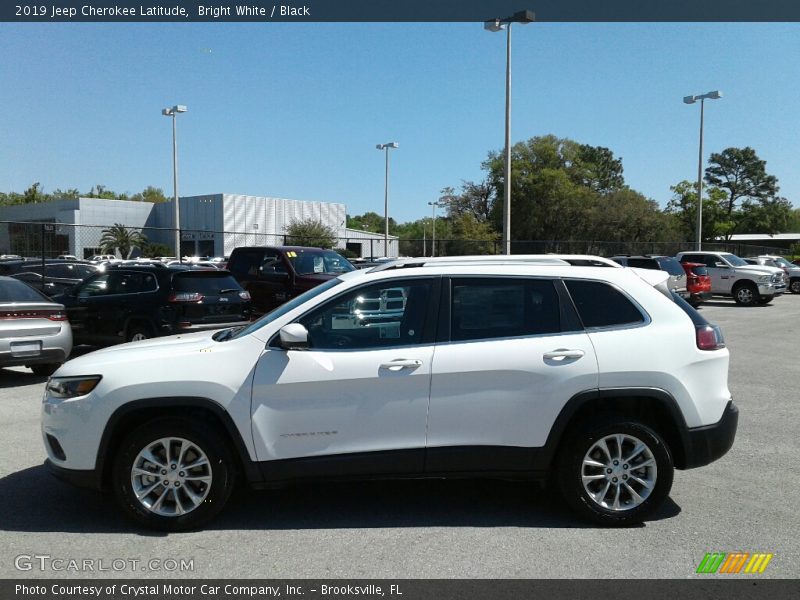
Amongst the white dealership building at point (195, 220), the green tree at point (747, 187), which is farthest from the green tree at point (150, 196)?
the green tree at point (747, 187)

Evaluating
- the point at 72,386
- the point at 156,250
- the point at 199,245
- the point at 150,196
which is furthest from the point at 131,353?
the point at 150,196

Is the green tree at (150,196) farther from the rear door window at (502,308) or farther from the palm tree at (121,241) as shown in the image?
the rear door window at (502,308)

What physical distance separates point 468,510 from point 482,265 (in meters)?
1.71

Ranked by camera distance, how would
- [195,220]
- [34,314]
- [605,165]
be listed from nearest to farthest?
[34,314] < [195,220] < [605,165]

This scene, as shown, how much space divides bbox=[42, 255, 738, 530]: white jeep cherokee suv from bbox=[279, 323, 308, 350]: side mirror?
0.06ft

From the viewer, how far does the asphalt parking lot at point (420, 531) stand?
3770mm

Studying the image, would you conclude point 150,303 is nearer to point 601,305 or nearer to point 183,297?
point 183,297

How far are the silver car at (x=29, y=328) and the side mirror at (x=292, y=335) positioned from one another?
243 inches

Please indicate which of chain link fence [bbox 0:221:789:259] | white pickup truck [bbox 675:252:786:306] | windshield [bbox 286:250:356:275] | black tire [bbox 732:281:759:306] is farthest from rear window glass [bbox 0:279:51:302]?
chain link fence [bbox 0:221:789:259]

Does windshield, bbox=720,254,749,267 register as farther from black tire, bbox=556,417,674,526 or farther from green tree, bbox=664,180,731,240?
green tree, bbox=664,180,731,240

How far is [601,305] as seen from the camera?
452cm

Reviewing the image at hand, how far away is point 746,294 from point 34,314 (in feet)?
74.8
